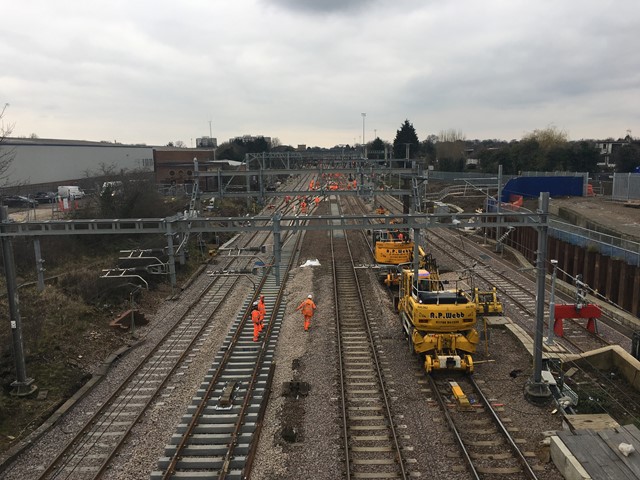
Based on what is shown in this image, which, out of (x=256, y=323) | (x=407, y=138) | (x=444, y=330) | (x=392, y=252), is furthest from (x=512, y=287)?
(x=407, y=138)

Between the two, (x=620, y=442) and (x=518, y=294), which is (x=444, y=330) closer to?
(x=620, y=442)

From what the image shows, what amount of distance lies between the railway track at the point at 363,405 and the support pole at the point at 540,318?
343 centimetres

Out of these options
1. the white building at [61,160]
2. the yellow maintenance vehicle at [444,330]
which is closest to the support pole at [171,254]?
the yellow maintenance vehicle at [444,330]

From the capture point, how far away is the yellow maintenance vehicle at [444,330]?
12398 millimetres

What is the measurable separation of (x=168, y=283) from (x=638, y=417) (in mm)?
19014

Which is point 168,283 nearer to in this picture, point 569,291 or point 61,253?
point 61,253

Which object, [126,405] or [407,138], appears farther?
[407,138]

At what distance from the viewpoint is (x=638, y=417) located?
35.5ft

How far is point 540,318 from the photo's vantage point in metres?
11.1

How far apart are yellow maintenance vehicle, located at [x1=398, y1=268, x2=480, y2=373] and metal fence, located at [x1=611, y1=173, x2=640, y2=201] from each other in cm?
2881

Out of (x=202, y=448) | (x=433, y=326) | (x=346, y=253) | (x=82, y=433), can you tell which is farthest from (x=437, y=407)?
(x=346, y=253)

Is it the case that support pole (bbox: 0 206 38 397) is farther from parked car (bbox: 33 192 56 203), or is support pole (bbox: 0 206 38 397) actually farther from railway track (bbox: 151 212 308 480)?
parked car (bbox: 33 192 56 203)

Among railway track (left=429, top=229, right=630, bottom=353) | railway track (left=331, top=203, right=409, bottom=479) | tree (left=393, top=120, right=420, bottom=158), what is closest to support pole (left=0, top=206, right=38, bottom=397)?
railway track (left=331, top=203, right=409, bottom=479)

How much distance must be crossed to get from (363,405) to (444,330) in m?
3.15
